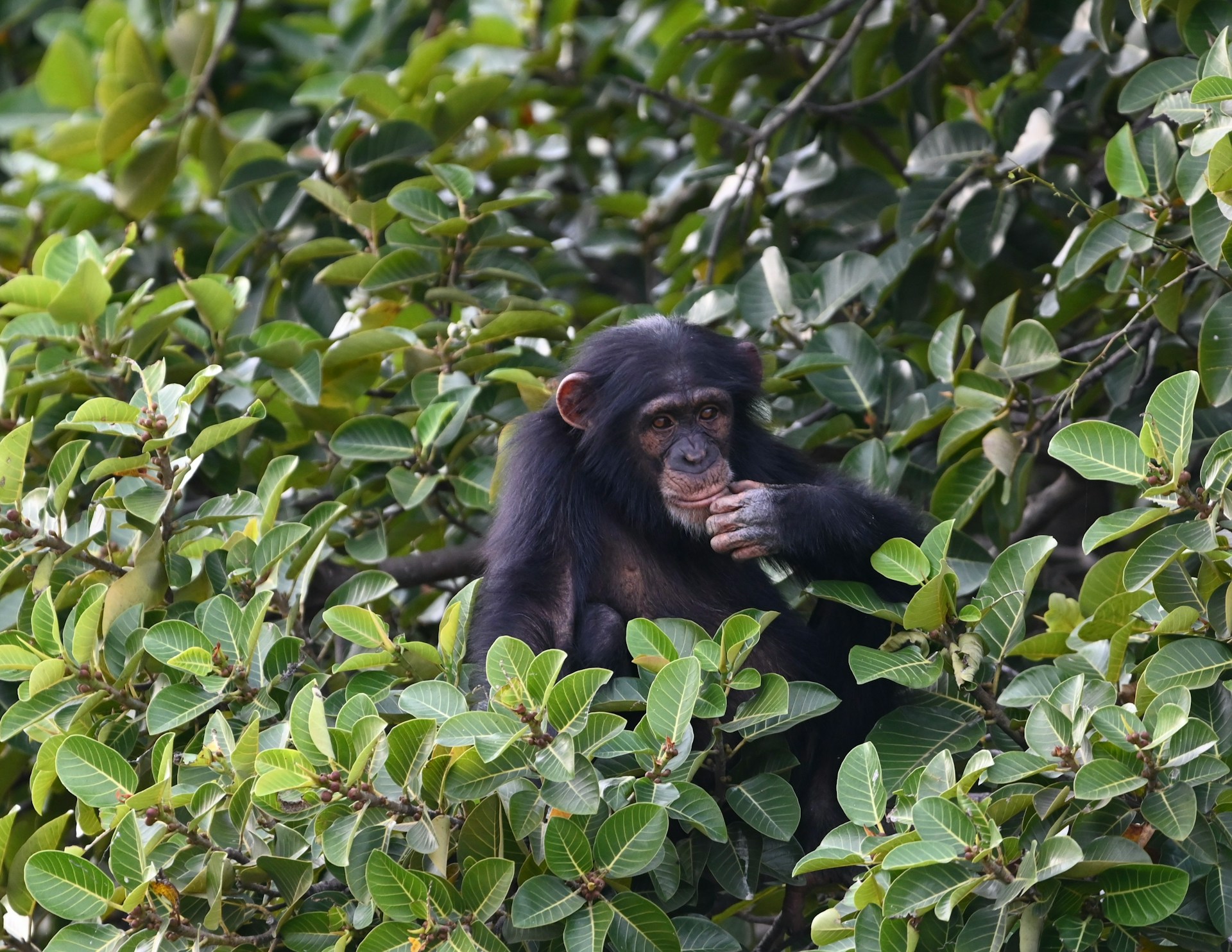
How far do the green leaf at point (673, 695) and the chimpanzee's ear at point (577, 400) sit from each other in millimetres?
1506

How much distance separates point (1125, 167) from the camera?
3.60m

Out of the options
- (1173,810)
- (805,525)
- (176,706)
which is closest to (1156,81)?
(805,525)

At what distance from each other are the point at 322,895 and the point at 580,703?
30.1 inches

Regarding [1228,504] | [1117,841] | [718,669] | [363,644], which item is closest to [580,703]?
[718,669]

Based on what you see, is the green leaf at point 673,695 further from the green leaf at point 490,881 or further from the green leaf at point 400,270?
the green leaf at point 400,270

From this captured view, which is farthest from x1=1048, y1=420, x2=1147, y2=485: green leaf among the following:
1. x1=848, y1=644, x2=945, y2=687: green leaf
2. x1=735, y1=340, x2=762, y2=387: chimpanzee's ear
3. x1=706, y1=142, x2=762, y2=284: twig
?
x1=706, y1=142, x2=762, y2=284: twig

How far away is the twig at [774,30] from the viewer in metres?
4.98

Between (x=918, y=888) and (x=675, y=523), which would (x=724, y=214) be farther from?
(x=918, y=888)

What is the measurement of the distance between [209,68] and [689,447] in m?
3.02

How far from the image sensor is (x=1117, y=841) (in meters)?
2.47

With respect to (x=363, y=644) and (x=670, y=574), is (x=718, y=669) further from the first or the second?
(x=670, y=574)

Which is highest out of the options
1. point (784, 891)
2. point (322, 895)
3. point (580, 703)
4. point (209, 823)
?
point (580, 703)

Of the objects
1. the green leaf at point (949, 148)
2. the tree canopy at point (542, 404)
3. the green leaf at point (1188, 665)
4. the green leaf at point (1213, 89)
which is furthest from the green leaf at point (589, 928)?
the green leaf at point (949, 148)

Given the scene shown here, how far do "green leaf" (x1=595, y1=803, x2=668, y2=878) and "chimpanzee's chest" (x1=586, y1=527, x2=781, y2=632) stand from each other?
1.28 m
